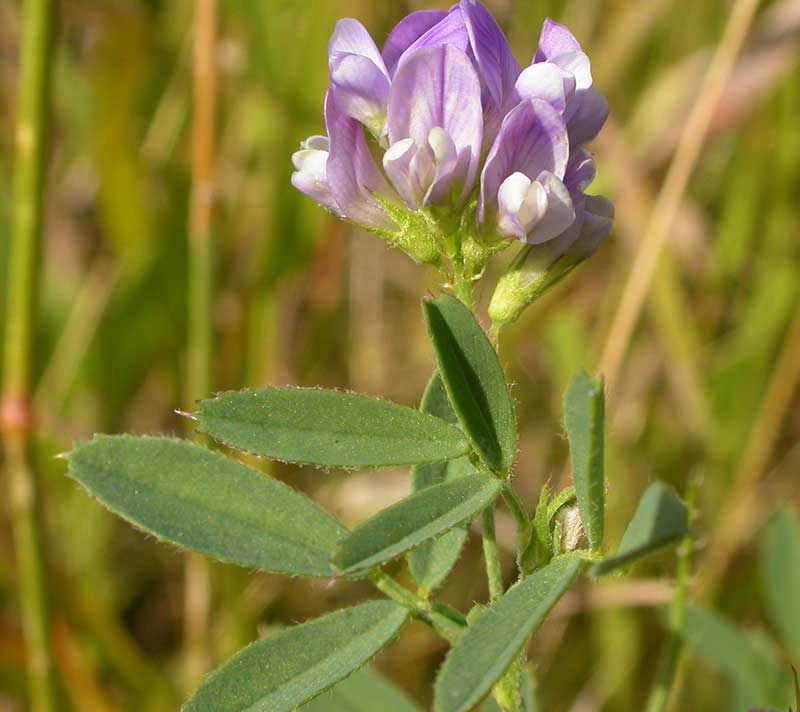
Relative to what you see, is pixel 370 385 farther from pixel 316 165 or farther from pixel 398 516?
pixel 398 516

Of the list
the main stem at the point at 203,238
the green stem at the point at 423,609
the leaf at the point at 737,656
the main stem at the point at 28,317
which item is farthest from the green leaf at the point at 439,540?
the main stem at the point at 203,238

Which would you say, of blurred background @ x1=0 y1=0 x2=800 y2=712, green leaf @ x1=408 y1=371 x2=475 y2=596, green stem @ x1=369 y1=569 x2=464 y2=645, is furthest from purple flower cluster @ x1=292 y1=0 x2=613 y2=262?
blurred background @ x1=0 y1=0 x2=800 y2=712

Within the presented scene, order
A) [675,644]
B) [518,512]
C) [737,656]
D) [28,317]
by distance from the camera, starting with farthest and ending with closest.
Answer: [28,317] → [737,656] → [675,644] → [518,512]

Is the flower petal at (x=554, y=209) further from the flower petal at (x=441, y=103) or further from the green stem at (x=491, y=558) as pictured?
the green stem at (x=491, y=558)

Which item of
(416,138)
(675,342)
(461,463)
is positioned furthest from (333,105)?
(675,342)

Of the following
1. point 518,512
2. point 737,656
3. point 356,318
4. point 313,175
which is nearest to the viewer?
point 518,512

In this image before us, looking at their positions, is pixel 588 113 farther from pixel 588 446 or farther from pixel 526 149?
pixel 588 446

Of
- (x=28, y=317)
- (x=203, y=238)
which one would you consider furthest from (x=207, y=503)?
(x=203, y=238)
